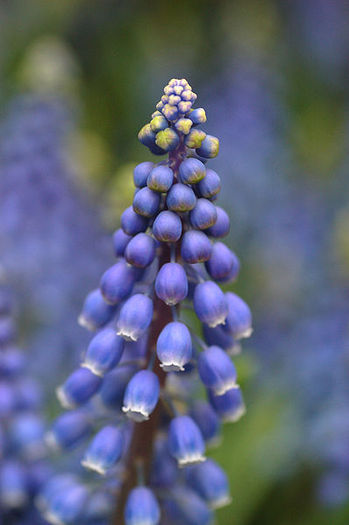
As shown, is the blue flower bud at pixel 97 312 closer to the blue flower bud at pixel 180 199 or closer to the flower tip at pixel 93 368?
the flower tip at pixel 93 368

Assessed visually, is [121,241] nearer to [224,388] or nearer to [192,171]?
[192,171]

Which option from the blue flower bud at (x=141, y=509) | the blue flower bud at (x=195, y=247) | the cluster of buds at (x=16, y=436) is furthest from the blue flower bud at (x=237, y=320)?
the cluster of buds at (x=16, y=436)

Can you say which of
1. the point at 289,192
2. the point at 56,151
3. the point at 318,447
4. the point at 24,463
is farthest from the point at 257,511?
the point at 289,192

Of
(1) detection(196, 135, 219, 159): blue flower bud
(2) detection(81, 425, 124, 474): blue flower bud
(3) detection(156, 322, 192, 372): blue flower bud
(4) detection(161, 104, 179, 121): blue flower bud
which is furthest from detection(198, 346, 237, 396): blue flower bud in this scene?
(4) detection(161, 104, 179, 121): blue flower bud

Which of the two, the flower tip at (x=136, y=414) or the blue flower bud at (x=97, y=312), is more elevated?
the blue flower bud at (x=97, y=312)

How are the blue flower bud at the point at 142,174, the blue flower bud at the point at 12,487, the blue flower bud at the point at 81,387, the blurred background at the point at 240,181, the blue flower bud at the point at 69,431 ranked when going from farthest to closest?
the blurred background at the point at 240,181 → the blue flower bud at the point at 12,487 → the blue flower bud at the point at 69,431 → the blue flower bud at the point at 81,387 → the blue flower bud at the point at 142,174
